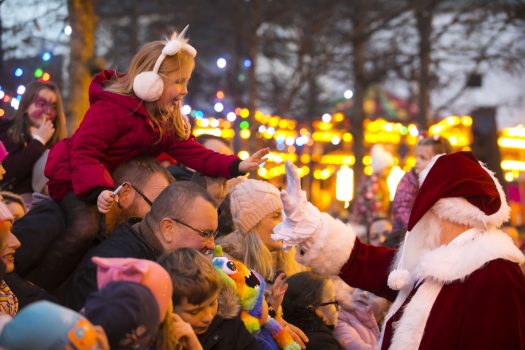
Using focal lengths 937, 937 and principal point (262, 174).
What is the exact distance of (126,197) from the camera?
4914mm

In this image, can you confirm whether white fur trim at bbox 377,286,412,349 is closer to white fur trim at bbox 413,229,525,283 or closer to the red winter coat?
white fur trim at bbox 413,229,525,283

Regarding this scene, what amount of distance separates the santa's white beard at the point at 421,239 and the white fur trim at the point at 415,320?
248 millimetres

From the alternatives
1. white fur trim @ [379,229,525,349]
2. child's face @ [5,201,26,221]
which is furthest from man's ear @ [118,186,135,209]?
white fur trim @ [379,229,525,349]

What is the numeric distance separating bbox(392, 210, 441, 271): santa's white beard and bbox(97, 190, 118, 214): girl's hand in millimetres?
1584

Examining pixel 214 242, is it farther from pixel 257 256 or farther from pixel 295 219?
pixel 257 256

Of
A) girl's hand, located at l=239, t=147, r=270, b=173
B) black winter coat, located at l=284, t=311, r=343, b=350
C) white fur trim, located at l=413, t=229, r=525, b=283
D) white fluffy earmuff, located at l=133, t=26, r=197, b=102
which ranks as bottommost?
black winter coat, located at l=284, t=311, r=343, b=350

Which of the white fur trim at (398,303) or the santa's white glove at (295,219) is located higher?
the santa's white glove at (295,219)

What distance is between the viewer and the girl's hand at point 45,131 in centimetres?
675

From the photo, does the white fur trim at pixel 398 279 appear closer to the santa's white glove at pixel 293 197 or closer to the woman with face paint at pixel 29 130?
the santa's white glove at pixel 293 197

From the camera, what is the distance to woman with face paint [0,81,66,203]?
6.66 metres

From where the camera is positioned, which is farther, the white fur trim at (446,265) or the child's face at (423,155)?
the child's face at (423,155)

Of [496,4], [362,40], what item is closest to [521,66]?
[496,4]

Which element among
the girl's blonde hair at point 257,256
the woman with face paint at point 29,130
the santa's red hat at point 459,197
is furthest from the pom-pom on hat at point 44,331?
the woman with face paint at point 29,130

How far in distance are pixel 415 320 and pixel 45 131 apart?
3.33 metres
